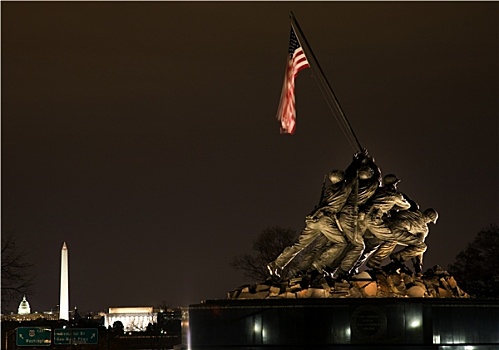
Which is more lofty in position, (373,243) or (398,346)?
(373,243)

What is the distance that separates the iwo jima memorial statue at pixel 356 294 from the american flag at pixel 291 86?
1189 millimetres

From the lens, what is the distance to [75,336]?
3956cm

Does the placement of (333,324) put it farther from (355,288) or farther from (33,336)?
(33,336)

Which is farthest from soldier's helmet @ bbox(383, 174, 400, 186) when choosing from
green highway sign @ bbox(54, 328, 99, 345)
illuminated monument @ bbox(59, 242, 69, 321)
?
illuminated monument @ bbox(59, 242, 69, 321)

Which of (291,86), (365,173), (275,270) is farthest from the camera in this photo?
(291,86)

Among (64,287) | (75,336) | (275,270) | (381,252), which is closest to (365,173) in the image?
(381,252)

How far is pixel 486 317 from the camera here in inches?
1217

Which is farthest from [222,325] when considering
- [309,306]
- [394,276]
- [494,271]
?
[494,271]

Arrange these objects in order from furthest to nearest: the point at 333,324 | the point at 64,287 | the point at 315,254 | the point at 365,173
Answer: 1. the point at 64,287
2. the point at 315,254
3. the point at 365,173
4. the point at 333,324

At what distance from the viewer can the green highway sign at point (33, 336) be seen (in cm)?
3959

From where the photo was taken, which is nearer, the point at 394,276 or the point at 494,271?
the point at 394,276

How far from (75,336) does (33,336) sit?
1167 millimetres

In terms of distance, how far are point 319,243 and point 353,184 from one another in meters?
1.63

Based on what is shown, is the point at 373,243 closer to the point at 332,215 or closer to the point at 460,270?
the point at 332,215
